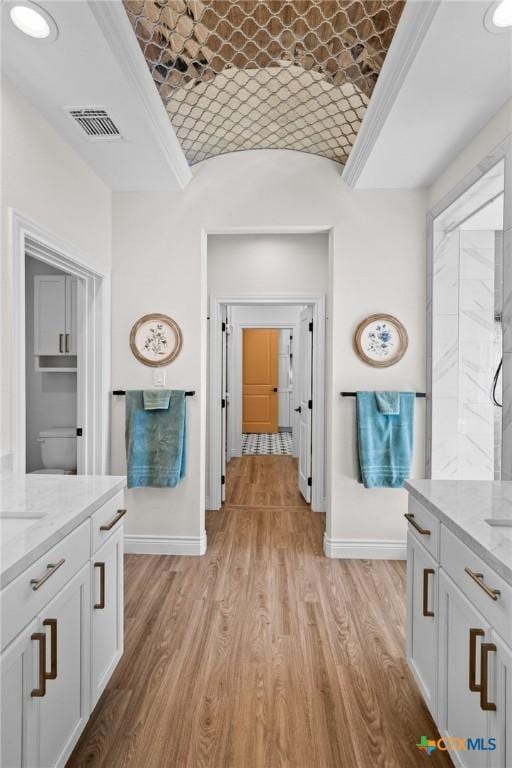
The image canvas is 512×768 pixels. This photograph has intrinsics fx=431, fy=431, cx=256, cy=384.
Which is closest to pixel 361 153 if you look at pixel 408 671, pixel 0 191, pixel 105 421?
pixel 0 191

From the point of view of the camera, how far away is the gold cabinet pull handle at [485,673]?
1057 mm

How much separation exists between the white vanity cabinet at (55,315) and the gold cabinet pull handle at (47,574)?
8.05ft

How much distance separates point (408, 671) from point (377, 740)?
1.42 feet

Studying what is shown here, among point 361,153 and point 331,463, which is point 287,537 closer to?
point 331,463

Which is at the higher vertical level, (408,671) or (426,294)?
(426,294)

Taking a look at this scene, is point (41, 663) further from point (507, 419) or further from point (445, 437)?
point (445, 437)

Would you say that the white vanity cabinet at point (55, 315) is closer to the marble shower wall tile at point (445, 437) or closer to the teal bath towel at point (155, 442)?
the teal bath towel at point (155, 442)

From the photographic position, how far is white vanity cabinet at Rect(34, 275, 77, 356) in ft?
11.1

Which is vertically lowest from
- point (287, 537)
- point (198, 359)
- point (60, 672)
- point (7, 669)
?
point (287, 537)

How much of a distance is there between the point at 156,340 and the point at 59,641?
218 cm

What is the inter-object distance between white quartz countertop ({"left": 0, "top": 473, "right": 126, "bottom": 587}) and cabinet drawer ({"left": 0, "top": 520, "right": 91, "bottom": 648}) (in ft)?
0.09

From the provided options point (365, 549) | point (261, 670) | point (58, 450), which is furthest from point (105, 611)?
point (58, 450)

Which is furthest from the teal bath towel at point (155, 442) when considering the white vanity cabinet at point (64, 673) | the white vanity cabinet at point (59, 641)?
the white vanity cabinet at point (64, 673)

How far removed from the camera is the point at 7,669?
974 millimetres
